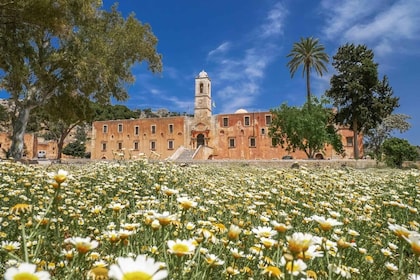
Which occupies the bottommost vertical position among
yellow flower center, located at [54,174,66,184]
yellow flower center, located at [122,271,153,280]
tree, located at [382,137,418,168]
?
yellow flower center, located at [122,271,153,280]

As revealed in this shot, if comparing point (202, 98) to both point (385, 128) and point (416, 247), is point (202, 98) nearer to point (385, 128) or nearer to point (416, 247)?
point (385, 128)

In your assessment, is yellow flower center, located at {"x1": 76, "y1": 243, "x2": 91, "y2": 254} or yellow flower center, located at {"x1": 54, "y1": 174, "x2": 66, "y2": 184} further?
yellow flower center, located at {"x1": 54, "y1": 174, "x2": 66, "y2": 184}

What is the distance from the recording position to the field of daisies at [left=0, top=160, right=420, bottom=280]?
1.53 meters

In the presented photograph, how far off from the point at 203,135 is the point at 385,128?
27.3 m

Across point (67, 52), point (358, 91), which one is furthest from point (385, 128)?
point (67, 52)

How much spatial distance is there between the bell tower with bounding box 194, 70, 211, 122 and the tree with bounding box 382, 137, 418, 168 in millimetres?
24345

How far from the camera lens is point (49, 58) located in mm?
16906

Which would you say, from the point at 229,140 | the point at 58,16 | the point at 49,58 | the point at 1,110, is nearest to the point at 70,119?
the point at 49,58

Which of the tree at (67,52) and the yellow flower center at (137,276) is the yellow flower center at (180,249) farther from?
the tree at (67,52)

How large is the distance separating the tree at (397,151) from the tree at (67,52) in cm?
1724

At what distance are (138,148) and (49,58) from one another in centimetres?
3014

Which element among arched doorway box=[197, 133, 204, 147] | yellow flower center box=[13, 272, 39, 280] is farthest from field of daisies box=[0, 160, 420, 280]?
arched doorway box=[197, 133, 204, 147]

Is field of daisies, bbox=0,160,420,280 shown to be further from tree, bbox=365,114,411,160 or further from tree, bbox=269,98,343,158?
tree, bbox=365,114,411,160

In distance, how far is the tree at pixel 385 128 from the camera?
1844 inches
